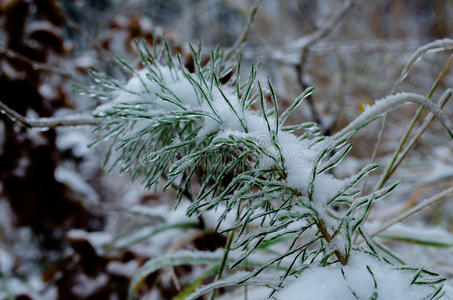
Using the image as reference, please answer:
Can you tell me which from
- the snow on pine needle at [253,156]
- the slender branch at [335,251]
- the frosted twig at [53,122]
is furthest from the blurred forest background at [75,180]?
the slender branch at [335,251]

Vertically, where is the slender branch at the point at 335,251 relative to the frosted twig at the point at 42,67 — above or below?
below

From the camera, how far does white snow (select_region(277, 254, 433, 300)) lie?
0.86 feet

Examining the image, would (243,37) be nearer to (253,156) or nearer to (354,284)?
(253,156)

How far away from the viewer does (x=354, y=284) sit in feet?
0.89

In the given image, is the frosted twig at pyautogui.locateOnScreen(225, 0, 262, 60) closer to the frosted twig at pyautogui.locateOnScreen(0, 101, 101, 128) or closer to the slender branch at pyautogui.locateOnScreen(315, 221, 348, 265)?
the frosted twig at pyautogui.locateOnScreen(0, 101, 101, 128)

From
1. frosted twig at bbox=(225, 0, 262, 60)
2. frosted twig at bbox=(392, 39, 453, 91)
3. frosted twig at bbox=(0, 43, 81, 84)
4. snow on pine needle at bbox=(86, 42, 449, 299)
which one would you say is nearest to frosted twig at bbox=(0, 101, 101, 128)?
snow on pine needle at bbox=(86, 42, 449, 299)

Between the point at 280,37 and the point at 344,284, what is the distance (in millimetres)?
2476

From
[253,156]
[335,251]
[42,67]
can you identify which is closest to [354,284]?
[335,251]

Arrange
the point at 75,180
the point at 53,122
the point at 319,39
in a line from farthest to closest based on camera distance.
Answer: the point at 75,180 → the point at 319,39 → the point at 53,122

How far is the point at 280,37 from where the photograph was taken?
256 centimetres

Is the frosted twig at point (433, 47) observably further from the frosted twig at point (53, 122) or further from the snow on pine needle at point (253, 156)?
the frosted twig at point (53, 122)

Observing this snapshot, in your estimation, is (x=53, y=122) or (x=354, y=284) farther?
(x=53, y=122)

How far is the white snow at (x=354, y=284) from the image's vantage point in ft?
0.86

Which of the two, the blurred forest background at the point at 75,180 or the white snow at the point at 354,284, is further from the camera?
the blurred forest background at the point at 75,180
